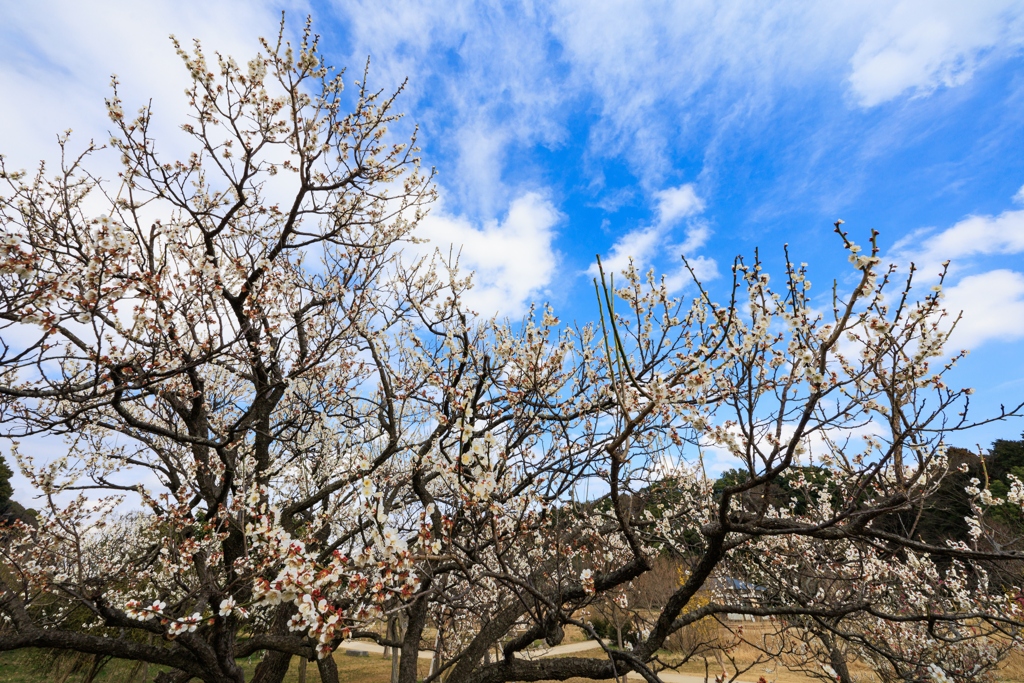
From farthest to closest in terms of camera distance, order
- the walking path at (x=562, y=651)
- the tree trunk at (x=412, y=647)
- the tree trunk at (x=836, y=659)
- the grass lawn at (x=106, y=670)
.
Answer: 1. the walking path at (x=562, y=651)
2. the grass lawn at (x=106, y=670)
3. the tree trunk at (x=836, y=659)
4. the tree trunk at (x=412, y=647)

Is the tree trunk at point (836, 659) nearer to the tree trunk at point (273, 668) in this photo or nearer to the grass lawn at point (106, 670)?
the tree trunk at point (273, 668)

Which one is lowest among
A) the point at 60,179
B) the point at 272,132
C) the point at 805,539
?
the point at 805,539

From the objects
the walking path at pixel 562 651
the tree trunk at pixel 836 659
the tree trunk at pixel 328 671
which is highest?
the tree trunk at pixel 328 671

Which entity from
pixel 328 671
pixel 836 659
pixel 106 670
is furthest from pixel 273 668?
pixel 106 670

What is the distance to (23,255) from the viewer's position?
3.00 meters

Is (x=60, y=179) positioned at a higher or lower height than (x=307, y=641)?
higher

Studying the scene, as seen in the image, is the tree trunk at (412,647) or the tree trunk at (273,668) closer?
the tree trunk at (412,647)

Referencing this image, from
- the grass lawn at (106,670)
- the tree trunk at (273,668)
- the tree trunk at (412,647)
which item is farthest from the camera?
the grass lawn at (106,670)

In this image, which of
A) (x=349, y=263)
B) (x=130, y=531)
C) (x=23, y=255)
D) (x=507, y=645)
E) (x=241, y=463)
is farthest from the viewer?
(x=130, y=531)

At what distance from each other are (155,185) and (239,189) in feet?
2.80

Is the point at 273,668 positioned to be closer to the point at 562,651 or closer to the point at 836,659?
the point at 836,659

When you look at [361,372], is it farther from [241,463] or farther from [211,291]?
[211,291]

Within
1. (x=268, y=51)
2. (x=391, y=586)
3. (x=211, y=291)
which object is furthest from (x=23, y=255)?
(x=268, y=51)

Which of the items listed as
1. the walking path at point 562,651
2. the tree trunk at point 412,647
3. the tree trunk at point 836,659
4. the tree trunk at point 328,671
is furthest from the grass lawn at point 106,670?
the tree trunk at point 836,659
